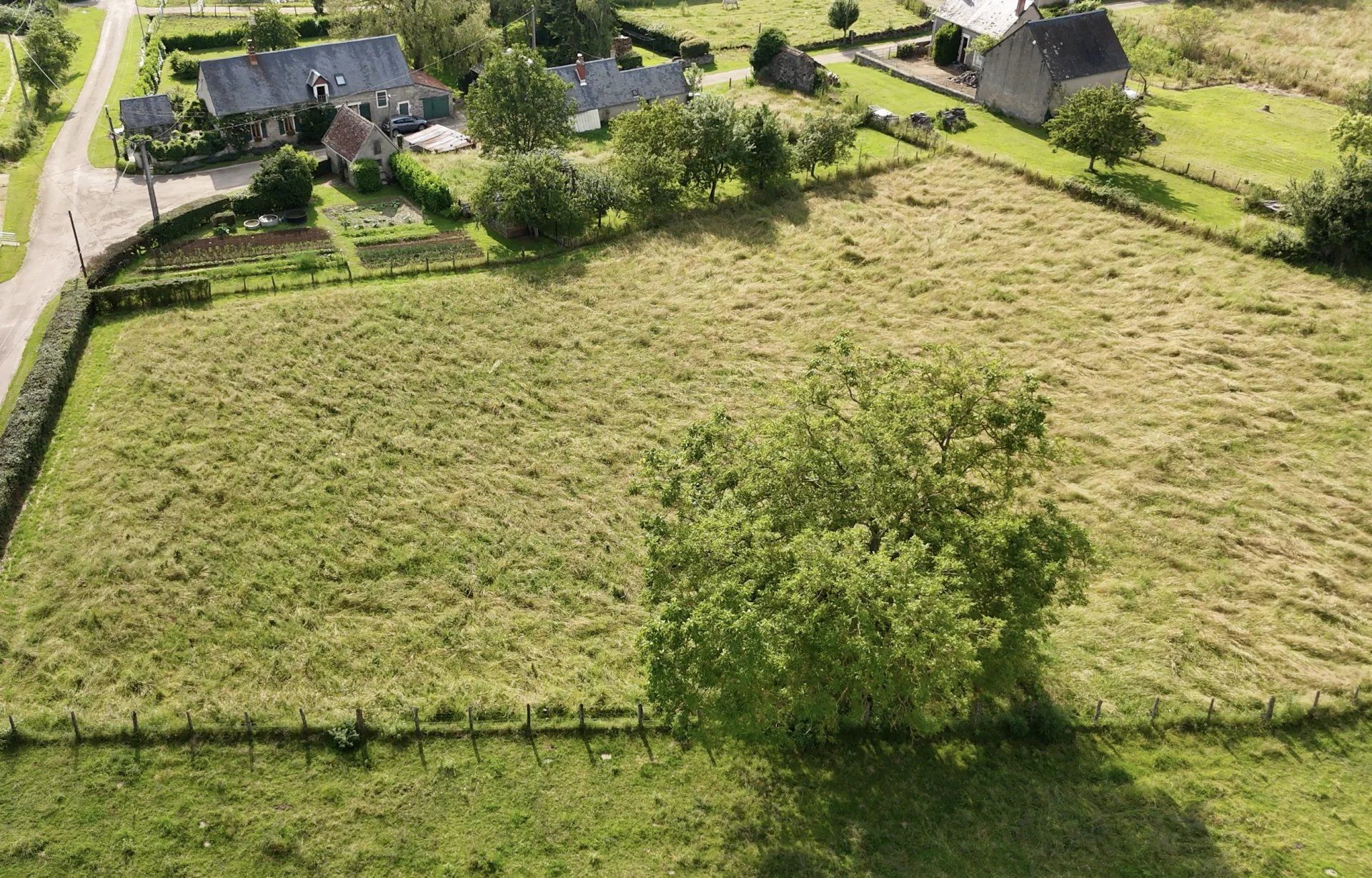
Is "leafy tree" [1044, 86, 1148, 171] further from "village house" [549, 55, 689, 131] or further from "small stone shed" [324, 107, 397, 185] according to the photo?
"small stone shed" [324, 107, 397, 185]

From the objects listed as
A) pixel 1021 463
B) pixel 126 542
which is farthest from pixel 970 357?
pixel 126 542

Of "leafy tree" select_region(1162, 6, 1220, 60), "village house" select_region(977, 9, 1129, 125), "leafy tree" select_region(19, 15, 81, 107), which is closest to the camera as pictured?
"village house" select_region(977, 9, 1129, 125)

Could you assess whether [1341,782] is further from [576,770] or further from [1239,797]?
[576,770]

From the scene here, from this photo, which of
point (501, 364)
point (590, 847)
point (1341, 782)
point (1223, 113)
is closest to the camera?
point (590, 847)

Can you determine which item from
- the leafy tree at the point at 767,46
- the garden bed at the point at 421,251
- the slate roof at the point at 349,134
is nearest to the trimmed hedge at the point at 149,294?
the garden bed at the point at 421,251

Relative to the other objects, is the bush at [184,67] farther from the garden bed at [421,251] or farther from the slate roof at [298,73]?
the garden bed at [421,251]

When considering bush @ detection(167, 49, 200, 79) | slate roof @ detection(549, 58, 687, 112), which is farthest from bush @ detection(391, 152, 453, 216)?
bush @ detection(167, 49, 200, 79)
